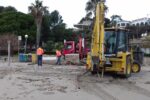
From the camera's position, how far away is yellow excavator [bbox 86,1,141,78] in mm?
22516

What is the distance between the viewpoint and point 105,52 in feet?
78.2

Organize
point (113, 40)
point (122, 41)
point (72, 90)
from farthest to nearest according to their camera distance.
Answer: point (122, 41) < point (113, 40) < point (72, 90)

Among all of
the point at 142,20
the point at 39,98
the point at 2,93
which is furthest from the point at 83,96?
the point at 142,20

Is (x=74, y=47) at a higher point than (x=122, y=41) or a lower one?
lower

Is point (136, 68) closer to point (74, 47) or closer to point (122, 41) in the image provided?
point (122, 41)

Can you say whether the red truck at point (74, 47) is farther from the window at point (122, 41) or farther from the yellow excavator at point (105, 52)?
the yellow excavator at point (105, 52)

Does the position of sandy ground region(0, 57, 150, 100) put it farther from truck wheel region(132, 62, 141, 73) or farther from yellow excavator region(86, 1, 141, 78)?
truck wheel region(132, 62, 141, 73)

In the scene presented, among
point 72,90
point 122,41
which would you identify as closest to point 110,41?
point 122,41

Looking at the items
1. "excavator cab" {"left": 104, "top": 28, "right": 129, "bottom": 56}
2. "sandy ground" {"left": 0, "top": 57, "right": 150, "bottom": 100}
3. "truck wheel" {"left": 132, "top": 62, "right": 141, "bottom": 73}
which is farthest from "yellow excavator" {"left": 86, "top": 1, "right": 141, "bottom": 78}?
"truck wheel" {"left": 132, "top": 62, "right": 141, "bottom": 73}

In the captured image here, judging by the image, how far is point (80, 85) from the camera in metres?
18.8

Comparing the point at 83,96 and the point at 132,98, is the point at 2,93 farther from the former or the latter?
the point at 132,98

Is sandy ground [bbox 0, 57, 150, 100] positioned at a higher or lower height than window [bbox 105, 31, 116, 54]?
lower

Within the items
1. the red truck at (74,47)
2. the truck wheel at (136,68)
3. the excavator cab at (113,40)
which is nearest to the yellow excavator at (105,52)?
the excavator cab at (113,40)

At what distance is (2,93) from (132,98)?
198 inches
